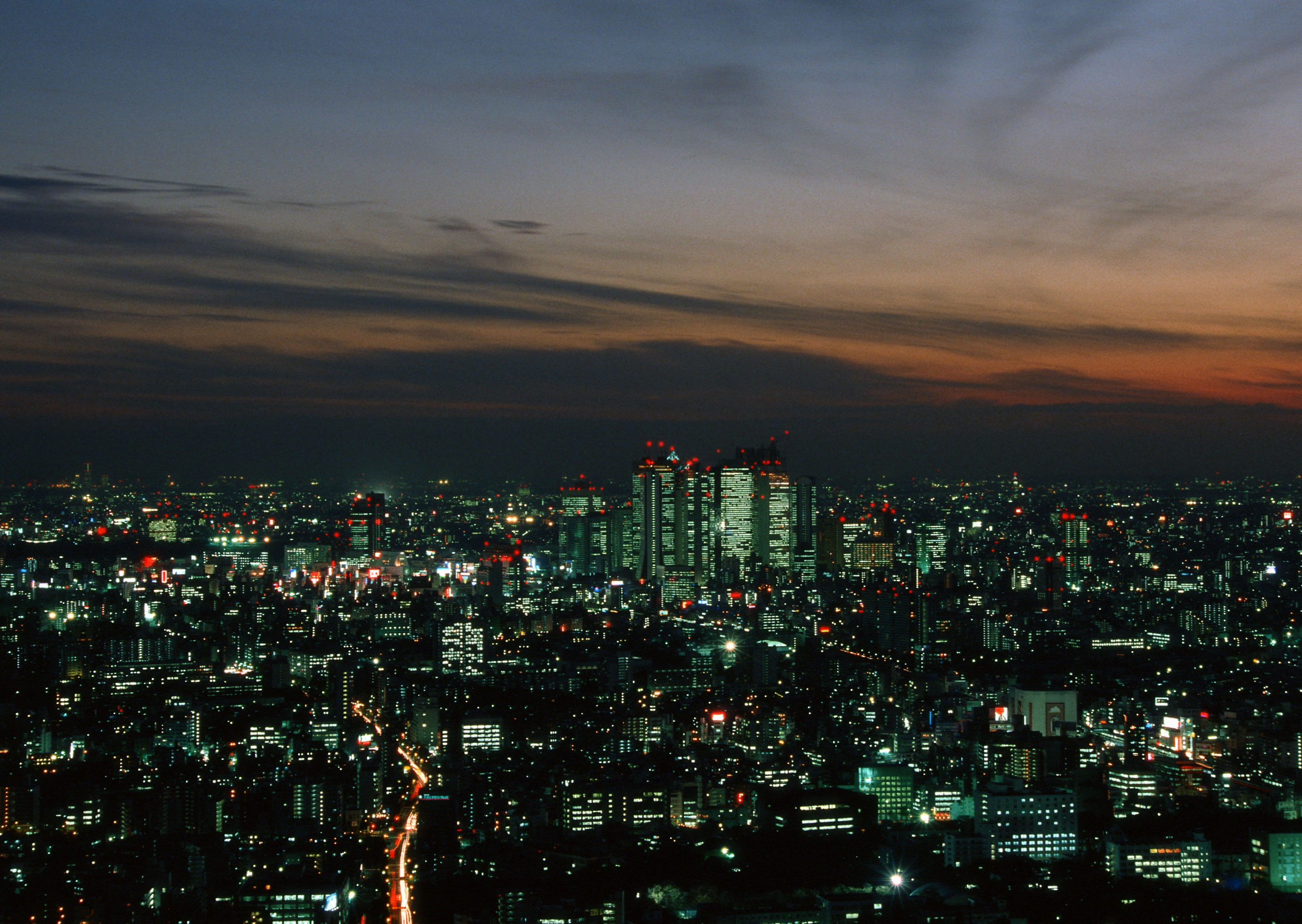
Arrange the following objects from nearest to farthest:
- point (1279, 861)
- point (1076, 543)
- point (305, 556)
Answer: point (1279, 861)
point (305, 556)
point (1076, 543)

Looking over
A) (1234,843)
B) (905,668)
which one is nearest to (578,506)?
(905,668)

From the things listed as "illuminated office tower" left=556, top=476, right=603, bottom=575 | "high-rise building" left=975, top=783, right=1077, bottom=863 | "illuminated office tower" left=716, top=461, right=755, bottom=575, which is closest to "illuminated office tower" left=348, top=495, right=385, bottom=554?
"illuminated office tower" left=556, top=476, right=603, bottom=575

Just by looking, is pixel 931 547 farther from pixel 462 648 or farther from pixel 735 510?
pixel 462 648

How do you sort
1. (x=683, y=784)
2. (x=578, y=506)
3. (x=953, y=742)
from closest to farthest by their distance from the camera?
(x=683, y=784), (x=953, y=742), (x=578, y=506)

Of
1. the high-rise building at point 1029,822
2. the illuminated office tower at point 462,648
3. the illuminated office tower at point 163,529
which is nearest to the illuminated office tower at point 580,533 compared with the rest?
the illuminated office tower at point 163,529

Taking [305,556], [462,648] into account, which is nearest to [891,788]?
[462,648]

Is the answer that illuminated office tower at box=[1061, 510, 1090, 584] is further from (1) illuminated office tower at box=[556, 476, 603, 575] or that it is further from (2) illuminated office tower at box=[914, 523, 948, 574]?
(1) illuminated office tower at box=[556, 476, 603, 575]

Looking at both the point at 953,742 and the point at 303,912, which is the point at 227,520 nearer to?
the point at 953,742
